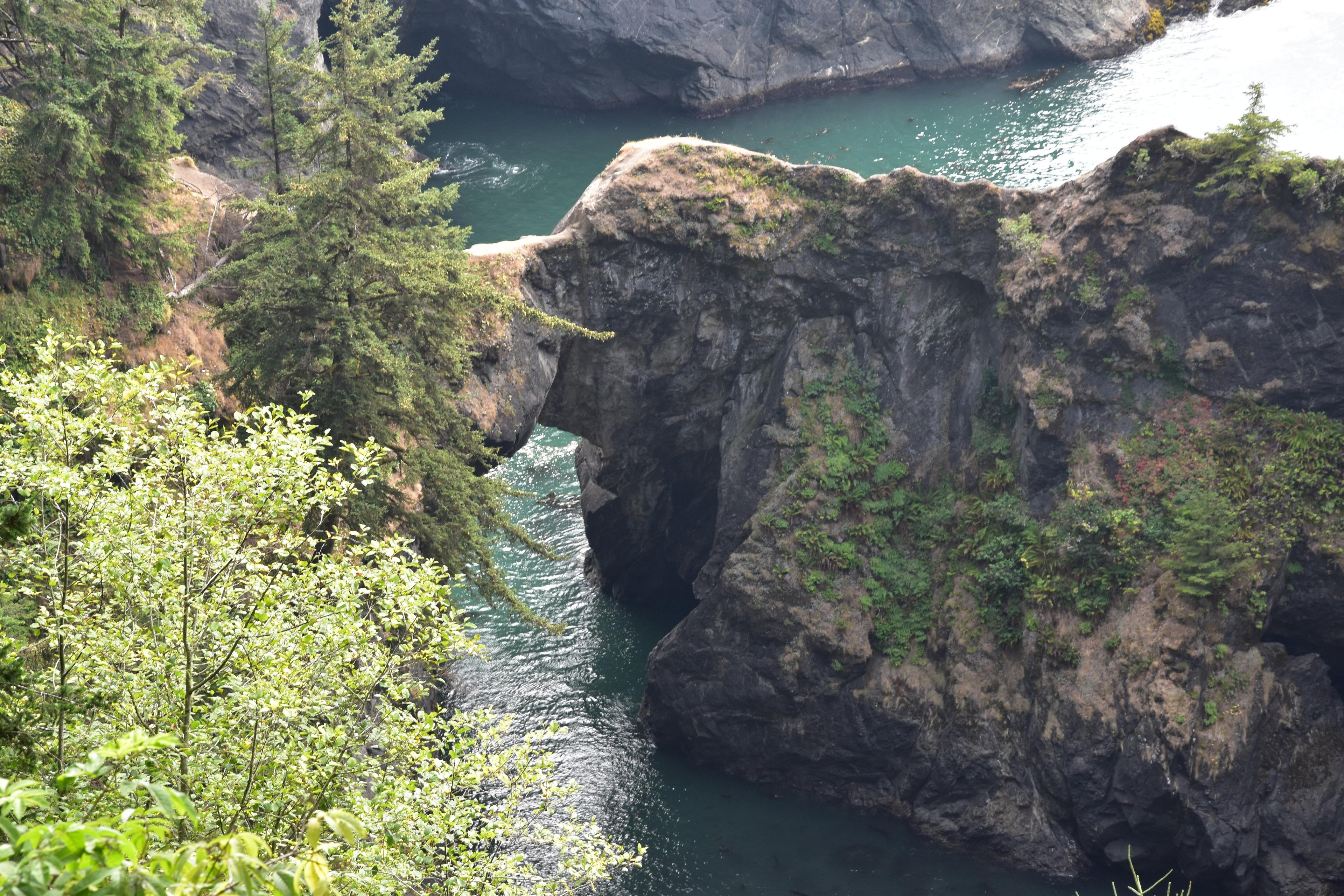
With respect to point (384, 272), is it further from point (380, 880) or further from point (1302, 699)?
point (1302, 699)

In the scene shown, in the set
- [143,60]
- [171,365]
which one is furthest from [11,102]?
[171,365]

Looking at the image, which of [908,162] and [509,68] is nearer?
[908,162]

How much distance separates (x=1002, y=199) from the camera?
24172 millimetres

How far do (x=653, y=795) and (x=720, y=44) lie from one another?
43.5m

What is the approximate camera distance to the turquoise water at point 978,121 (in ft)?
119

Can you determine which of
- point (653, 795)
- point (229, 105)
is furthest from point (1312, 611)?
point (229, 105)

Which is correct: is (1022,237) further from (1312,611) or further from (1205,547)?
(1312,611)

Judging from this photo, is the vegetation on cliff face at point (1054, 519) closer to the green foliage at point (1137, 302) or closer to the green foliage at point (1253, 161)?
the green foliage at point (1137, 302)

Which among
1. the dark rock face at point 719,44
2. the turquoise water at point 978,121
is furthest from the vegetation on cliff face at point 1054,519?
the dark rock face at point 719,44

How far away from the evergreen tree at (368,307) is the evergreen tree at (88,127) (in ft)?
7.24

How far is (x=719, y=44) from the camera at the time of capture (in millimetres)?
53469

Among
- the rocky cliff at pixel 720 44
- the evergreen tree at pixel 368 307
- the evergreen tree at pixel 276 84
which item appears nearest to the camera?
the evergreen tree at pixel 368 307

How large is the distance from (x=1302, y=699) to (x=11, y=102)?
29.1m

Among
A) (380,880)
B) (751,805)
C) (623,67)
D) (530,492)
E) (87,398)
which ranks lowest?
(751,805)
